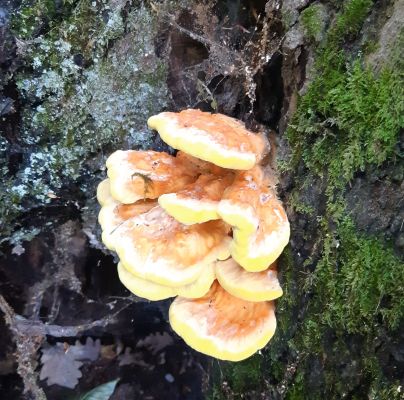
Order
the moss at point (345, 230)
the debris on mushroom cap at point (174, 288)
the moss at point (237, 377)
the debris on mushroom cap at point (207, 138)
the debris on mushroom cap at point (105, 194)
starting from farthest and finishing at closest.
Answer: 1. the moss at point (237, 377)
2. the debris on mushroom cap at point (105, 194)
3. the debris on mushroom cap at point (174, 288)
4. the moss at point (345, 230)
5. the debris on mushroom cap at point (207, 138)

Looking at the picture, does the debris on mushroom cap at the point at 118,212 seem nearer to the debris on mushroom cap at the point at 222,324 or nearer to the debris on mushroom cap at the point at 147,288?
the debris on mushroom cap at the point at 147,288

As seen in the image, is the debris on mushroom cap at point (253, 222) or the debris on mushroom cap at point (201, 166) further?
the debris on mushroom cap at point (201, 166)

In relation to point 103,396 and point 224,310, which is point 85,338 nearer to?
point 103,396

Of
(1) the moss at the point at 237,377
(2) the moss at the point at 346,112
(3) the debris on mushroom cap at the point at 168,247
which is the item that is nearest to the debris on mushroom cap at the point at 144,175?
(3) the debris on mushroom cap at the point at 168,247

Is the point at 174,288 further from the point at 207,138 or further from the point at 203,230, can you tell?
the point at 207,138

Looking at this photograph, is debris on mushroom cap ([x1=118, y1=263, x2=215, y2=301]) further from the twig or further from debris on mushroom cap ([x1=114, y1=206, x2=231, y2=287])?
the twig

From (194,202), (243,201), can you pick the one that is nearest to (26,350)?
(194,202)

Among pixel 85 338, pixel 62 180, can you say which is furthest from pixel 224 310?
pixel 85 338
